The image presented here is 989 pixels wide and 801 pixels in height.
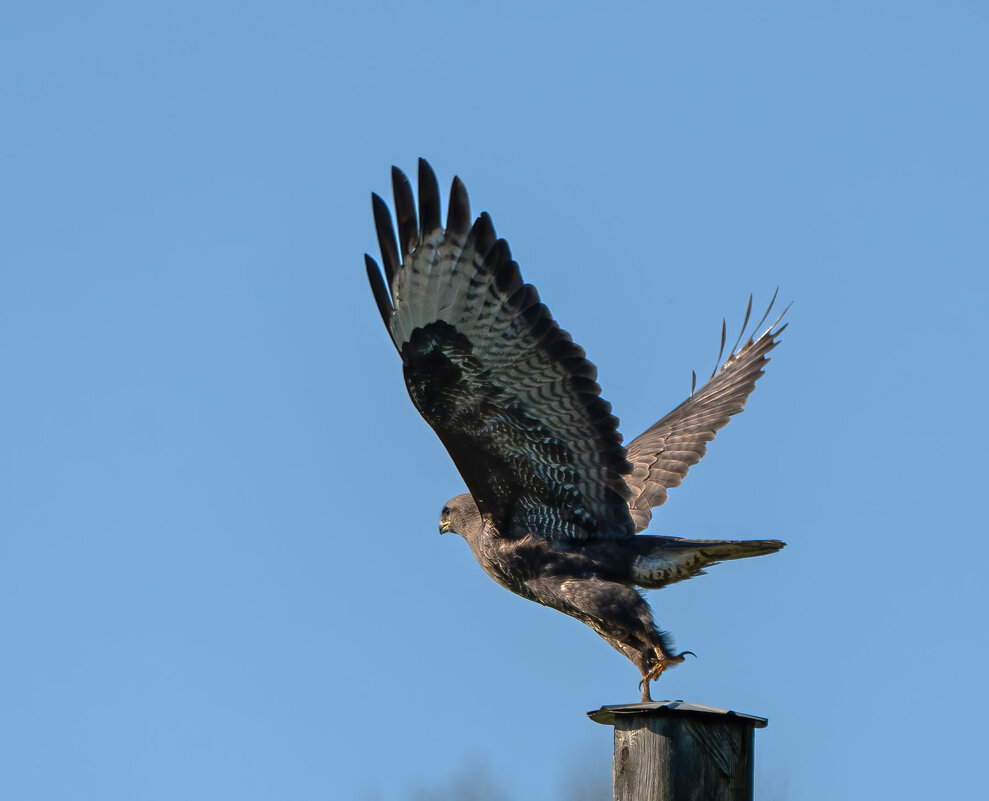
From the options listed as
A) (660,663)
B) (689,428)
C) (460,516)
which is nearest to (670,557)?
(660,663)

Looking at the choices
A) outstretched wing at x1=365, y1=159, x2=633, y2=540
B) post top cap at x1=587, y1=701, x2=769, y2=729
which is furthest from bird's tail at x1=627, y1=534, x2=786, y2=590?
post top cap at x1=587, y1=701, x2=769, y2=729

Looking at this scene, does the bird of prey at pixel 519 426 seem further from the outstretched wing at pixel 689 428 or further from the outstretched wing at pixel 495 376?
the outstretched wing at pixel 689 428

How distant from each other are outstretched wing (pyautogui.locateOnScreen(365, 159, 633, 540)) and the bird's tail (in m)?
0.23

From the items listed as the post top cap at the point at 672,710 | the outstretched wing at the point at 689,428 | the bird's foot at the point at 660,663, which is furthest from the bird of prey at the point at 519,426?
the post top cap at the point at 672,710

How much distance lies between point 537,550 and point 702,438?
2.09 metres

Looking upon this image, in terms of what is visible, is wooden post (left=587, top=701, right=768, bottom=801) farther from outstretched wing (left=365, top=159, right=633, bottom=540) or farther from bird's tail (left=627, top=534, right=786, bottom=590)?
outstretched wing (left=365, top=159, right=633, bottom=540)

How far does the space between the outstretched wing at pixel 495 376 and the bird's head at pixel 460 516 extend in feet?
1.67

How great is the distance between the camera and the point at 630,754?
4543mm

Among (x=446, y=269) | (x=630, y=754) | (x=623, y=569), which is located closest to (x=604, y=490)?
(x=623, y=569)

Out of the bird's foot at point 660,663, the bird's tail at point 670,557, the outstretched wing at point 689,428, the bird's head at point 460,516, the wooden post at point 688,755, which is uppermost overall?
the outstretched wing at point 689,428

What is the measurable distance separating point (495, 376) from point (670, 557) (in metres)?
1.29

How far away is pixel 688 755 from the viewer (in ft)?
14.5

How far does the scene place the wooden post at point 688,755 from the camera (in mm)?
4414

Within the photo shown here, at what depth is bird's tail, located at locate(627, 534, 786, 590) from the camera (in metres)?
6.97
